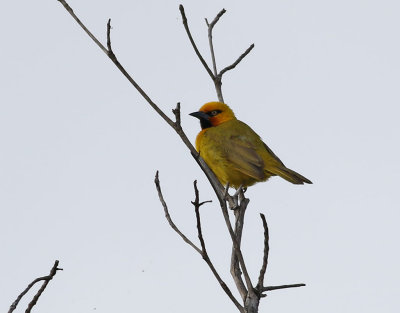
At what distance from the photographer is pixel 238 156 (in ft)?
21.1

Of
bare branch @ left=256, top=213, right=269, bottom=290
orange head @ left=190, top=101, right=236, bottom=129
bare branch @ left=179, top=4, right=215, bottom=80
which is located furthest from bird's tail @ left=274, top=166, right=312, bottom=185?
bare branch @ left=256, top=213, right=269, bottom=290

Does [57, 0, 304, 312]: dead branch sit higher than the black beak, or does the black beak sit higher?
the black beak

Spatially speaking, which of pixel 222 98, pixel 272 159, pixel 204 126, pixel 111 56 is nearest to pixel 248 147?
pixel 272 159

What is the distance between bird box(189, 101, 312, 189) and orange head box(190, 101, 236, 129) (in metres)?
0.18

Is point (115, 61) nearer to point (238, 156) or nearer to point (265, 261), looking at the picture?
point (265, 261)

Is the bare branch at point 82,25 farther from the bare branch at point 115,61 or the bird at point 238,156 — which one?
the bird at point 238,156

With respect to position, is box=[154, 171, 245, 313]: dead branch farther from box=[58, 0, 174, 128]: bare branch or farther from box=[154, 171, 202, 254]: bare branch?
box=[58, 0, 174, 128]: bare branch

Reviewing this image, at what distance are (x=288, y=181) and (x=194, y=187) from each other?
10.6 ft

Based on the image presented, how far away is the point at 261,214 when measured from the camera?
9.90 feet

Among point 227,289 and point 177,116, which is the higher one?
point 177,116

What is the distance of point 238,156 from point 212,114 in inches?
44.2

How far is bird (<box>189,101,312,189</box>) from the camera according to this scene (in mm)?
6328

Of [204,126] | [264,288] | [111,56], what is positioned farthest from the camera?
[204,126]

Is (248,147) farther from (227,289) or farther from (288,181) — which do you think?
(227,289)
